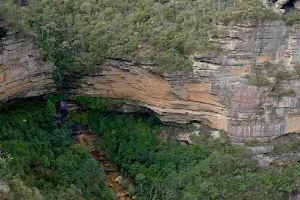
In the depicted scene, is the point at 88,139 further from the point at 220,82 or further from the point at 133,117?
the point at 220,82

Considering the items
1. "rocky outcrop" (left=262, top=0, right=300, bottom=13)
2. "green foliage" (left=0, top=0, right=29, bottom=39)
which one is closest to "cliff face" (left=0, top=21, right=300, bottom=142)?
"green foliage" (left=0, top=0, right=29, bottom=39)

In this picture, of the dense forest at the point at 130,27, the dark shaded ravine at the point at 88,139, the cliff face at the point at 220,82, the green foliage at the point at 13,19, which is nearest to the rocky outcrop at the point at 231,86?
the cliff face at the point at 220,82

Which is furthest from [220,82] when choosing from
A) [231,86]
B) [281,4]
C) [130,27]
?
[130,27]

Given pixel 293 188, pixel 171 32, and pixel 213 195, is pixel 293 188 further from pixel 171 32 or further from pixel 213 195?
pixel 171 32

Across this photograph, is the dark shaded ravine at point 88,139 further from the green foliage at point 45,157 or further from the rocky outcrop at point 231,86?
the rocky outcrop at point 231,86

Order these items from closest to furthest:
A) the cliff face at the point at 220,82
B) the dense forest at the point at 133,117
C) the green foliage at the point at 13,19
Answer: the green foliage at the point at 13,19
the dense forest at the point at 133,117
the cliff face at the point at 220,82

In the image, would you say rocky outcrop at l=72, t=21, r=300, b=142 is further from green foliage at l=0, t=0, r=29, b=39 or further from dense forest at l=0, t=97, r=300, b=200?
green foliage at l=0, t=0, r=29, b=39

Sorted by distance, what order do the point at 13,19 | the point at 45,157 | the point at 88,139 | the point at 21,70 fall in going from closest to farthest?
the point at 45,157 → the point at 13,19 → the point at 21,70 → the point at 88,139
